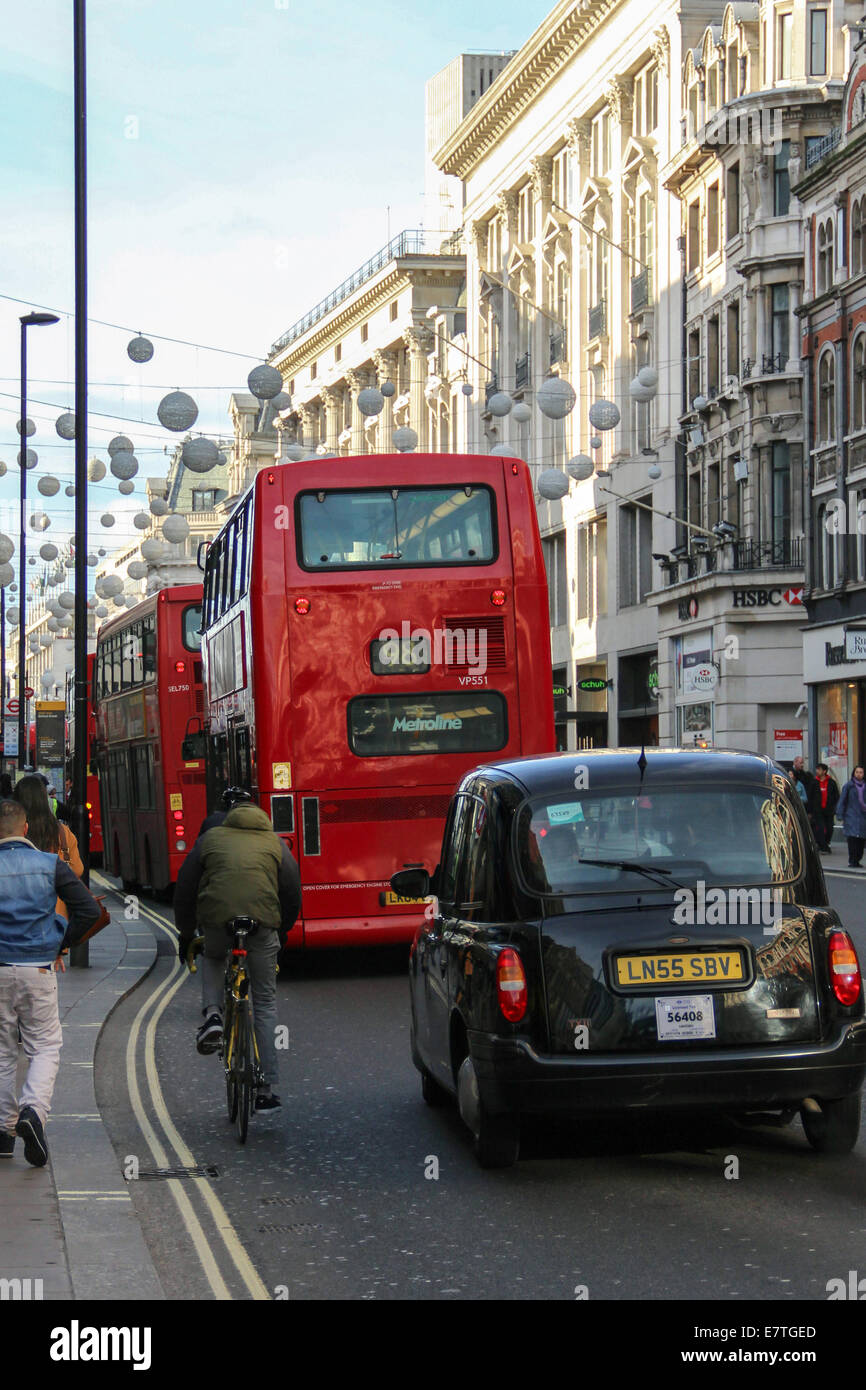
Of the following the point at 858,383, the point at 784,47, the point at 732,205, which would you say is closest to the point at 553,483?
the point at 858,383

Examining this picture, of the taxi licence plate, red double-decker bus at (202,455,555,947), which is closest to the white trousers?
the taxi licence plate

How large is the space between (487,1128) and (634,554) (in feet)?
168

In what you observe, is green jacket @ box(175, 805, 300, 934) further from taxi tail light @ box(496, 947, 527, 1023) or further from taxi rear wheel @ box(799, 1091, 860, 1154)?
taxi rear wheel @ box(799, 1091, 860, 1154)

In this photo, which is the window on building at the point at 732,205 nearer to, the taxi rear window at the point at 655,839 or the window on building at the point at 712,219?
the window on building at the point at 712,219

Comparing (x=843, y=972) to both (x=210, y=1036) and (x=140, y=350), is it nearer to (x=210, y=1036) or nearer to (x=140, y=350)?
(x=210, y=1036)

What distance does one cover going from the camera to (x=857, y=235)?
43.7 m

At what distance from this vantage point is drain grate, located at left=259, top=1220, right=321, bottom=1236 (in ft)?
24.3

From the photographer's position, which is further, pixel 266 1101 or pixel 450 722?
pixel 450 722

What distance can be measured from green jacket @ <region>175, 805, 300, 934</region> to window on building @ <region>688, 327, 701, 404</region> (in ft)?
144

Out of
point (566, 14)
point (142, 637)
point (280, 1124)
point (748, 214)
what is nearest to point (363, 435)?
point (566, 14)

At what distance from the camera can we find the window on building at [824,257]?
45.2m

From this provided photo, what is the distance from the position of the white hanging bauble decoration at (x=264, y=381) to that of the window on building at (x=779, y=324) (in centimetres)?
2464

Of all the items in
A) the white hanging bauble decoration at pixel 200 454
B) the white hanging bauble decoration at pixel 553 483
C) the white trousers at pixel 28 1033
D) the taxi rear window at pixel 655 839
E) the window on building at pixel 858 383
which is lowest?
the white trousers at pixel 28 1033

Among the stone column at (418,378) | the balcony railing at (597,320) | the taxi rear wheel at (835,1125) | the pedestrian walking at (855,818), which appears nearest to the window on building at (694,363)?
the balcony railing at (597,320)
